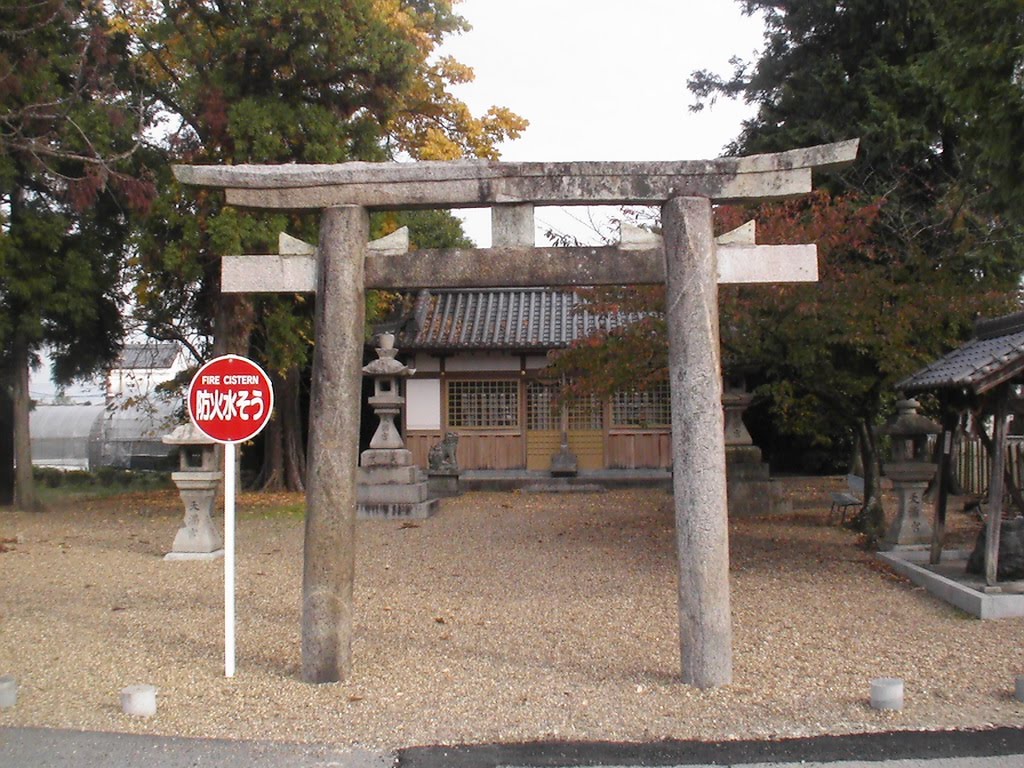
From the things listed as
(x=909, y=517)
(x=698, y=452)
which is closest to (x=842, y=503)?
(x=909, y=517)

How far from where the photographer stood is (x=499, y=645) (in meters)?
7.89

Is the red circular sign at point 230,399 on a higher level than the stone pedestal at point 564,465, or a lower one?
higher

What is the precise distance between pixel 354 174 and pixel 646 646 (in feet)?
13.8

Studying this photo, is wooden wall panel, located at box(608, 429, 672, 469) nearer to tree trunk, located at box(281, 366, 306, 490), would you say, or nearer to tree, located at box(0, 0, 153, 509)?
tree trunk, located at box(281, 366, 306, 490)

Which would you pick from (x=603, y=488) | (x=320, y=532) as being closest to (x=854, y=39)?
(x=603, y=488)

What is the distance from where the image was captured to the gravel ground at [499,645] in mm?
6004

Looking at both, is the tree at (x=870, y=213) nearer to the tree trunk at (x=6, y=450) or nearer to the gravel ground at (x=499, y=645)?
the gravel ground at (x=499, y=645)

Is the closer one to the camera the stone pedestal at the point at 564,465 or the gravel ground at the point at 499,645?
the gravel ground at the point at 499,645

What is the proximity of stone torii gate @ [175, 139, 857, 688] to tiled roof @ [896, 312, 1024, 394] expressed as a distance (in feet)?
9.19

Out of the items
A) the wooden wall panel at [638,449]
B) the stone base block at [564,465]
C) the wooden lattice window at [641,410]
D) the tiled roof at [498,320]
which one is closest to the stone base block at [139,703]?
the tiled roof at [498,320]

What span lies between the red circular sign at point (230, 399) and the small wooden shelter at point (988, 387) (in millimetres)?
5804

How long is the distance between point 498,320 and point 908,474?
44.5 feet

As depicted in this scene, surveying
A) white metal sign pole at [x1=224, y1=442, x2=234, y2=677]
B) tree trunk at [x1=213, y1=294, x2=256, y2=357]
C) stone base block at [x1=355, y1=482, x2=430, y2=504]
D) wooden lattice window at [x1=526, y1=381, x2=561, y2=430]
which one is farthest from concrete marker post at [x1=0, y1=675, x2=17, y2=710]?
wooden lattice window at [x1=526, y1=381, x2=561, y2=430]

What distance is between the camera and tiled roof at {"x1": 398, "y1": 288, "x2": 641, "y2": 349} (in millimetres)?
22703
